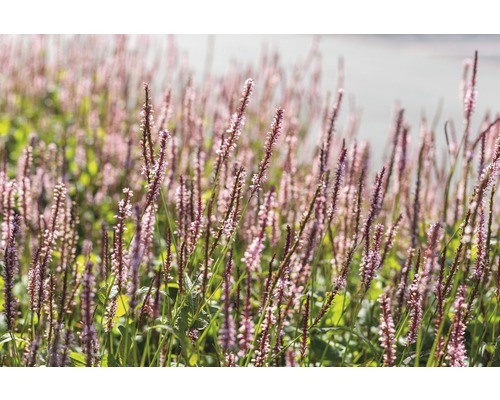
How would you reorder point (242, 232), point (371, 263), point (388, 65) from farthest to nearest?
1. point (388, 65)
2. point (242, 232)
3. point (371, 263)

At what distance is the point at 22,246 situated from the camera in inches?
111

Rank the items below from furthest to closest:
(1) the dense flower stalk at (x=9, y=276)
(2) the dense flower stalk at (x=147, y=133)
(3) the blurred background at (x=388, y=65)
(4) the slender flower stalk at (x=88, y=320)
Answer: (3) the blurred background at (x=388, y=65) < (1) the dense flower stalk at (x=9, y=276) < (2) the dense flower stalk at (x=147, y=133) < (4) the slender flower stalk at (x=88, y=320)

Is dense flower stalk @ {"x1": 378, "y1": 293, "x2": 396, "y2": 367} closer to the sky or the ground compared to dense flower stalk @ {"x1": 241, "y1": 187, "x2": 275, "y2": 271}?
closer to the ground

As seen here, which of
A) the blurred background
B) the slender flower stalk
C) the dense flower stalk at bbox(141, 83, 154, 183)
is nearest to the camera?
the slender flower stalk

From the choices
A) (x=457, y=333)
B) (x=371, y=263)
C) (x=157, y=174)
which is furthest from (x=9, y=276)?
(x=457, y=333)

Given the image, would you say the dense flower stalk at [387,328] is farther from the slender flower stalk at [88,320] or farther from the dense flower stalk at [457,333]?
the slender flower stalk at [88,320]

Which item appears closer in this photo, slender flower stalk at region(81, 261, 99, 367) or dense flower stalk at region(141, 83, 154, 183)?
slender flower stalk at region(81, 261, 99, 367)

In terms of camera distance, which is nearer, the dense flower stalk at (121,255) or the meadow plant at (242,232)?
the dense flower stalk at (121,255)

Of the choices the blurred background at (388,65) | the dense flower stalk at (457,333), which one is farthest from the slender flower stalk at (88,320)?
the blurred background at (388,65)

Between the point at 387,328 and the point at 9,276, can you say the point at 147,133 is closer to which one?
the point at 9,276

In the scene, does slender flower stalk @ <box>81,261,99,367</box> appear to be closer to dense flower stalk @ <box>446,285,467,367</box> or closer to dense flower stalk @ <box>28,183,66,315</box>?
dense flower stalk @ <box>28,183,66,315</box>

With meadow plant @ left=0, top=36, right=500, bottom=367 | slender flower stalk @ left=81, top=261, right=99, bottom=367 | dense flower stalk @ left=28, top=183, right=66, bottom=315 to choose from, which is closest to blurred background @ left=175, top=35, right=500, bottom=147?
meadow plant @ left=0, top=36, right=500, bottom=367
